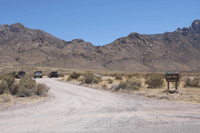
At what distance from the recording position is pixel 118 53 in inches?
4700

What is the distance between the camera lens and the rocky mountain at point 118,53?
9950 centimetres

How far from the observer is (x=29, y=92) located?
1159cm

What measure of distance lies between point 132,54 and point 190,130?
11580 cm

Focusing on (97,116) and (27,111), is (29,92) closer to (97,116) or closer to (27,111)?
(27,111)

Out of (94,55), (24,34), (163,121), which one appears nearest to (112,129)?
(163,121)

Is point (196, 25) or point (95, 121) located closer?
point (95, 121)

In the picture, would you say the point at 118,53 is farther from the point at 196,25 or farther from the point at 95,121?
the point at 95,121

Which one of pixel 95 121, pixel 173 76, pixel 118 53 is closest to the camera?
pixel 95 121

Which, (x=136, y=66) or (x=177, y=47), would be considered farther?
(x=177, y=47)

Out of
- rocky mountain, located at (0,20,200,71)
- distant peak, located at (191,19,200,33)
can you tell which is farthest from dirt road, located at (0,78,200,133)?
distant peak, located at (191,19,200,33)

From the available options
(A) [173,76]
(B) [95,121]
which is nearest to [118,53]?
(A) [173,76]

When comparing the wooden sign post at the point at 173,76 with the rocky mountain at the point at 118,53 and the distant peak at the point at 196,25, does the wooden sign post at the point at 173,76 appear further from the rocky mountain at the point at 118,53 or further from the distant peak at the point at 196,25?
the distant peak at the point at 196,25

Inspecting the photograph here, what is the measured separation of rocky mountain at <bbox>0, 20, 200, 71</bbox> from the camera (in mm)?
99500

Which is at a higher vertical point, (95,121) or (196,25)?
(196,25)
